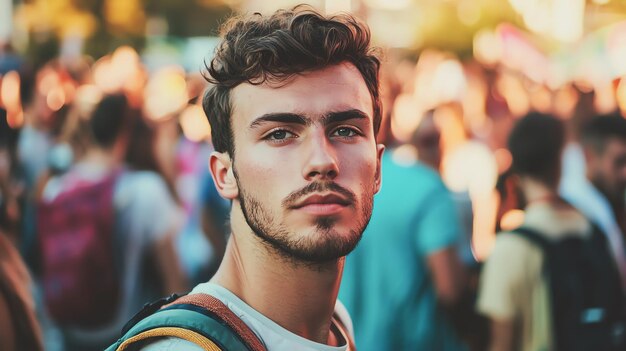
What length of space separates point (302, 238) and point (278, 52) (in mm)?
476

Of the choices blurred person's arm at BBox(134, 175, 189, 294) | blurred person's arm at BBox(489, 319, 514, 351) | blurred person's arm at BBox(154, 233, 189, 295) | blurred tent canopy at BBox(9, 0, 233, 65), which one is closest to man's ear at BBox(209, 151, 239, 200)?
blurred person's arm at BBox(489, 319, 514, 351)

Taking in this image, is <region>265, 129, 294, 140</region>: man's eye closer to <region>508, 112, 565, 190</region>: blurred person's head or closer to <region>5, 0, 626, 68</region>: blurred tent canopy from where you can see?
<region>5, 0, 626, 68</region>: blurred tent canopy

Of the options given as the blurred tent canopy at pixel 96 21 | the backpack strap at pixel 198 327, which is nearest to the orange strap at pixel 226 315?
the backpack strap at pixel 198 327

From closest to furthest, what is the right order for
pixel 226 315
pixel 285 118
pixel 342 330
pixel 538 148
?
pixel 226 315, pixel 285 118, pixel 342 330, pixel 538 148

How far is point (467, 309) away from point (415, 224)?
640mm

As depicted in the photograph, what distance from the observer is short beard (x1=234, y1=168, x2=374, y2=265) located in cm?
221

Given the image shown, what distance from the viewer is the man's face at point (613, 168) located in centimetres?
596

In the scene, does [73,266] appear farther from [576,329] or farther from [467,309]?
[576,329]

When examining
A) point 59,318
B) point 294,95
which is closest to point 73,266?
point 59,318

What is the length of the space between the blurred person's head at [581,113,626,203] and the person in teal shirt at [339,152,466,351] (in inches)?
63.0

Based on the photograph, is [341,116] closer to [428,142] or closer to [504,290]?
[504,290]

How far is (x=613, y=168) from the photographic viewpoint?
5.98 meters

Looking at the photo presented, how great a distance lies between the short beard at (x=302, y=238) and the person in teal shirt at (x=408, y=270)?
8.42 ft

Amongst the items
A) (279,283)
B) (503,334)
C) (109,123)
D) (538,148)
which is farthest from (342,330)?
(109,123)
